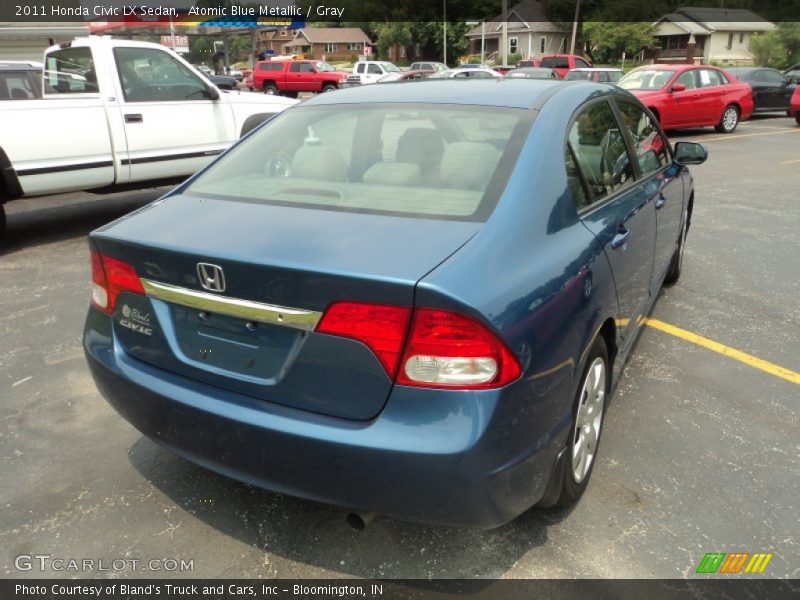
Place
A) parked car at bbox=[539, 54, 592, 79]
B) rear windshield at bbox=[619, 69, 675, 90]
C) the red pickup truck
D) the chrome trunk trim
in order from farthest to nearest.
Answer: the red pickup truck, parked car at bbox=[539, 54, 592, 79], rear windshield at bbox=[619, 69, 675, 90], the chrome trunk trim

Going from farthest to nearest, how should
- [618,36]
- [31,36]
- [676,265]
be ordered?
[618,36]
[31,36]
[676,265]

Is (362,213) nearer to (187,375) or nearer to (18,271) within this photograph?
(187,375)

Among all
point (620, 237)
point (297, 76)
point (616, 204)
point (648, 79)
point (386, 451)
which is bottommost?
point (297, 76)

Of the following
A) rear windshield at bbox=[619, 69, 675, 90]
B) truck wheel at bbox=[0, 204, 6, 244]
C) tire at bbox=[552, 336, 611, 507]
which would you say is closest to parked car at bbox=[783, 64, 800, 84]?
rear windshield at bbox=[619, 69, 675, 90]

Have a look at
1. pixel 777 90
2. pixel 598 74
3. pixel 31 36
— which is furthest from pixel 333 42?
pixel 777 90

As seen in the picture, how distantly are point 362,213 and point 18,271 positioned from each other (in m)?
4.73

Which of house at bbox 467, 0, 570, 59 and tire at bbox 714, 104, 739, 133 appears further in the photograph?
house at bbox 467, 0, 570, 59

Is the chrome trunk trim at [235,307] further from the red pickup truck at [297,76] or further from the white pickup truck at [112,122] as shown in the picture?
the red pickup truck at [297,76]

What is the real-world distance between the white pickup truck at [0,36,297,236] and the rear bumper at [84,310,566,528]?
194 inches

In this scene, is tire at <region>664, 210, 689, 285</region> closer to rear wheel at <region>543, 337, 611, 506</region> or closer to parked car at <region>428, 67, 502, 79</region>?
parked car at <region>428, 67, 502, 79</region>

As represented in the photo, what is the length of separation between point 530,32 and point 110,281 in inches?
3027

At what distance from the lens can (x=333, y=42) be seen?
317 feet

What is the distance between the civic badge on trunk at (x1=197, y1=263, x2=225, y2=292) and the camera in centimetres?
211

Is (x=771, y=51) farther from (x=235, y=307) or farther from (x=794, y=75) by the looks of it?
(x=235, y=307)
